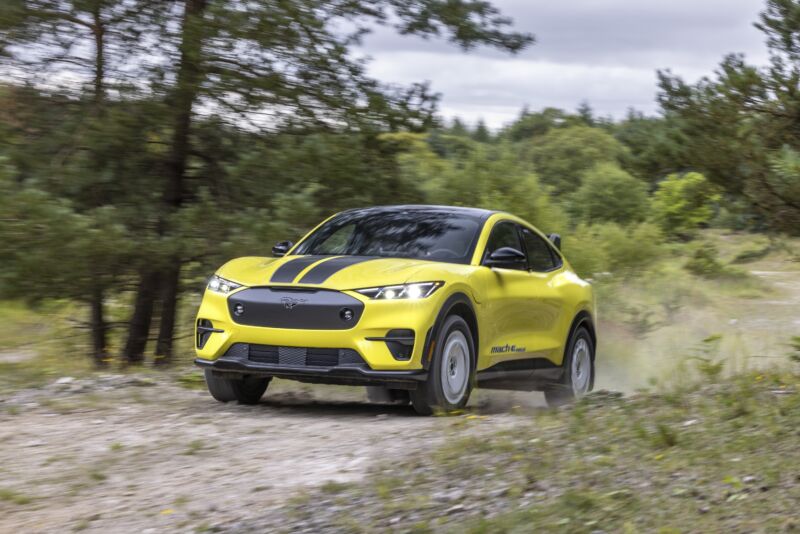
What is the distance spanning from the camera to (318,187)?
14.9 m

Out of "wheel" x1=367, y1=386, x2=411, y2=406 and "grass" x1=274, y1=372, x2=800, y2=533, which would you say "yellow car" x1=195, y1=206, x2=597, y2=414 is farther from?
"grass" x1=274, y1=372, x2=800, y2=533

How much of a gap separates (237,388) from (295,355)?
1089 mm

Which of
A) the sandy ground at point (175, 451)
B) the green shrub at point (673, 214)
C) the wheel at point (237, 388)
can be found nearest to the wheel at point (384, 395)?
the sandy ground at point (175, 451)

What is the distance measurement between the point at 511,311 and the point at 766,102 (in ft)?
14.2

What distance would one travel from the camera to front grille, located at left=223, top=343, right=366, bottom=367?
8.40 metres

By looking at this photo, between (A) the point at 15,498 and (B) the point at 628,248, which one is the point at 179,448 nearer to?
(A) the point at 15,498

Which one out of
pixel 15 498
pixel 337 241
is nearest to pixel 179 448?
pixel 15 498

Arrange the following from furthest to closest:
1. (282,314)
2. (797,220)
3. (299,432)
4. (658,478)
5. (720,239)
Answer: (720,239), (797,220), (282,314), (299,432), (658,478)

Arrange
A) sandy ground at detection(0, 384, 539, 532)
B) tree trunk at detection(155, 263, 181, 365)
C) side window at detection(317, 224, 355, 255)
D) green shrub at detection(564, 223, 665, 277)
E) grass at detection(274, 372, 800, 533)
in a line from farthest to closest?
green shrub at detection(564, 223, 665, 277), tree trunk at detection(155, 263, 181, 365), side window at detection(317, 224, 355, 255), sandy ground at detection(0, 384, 539, 532), grass at detection(274, 372, 800, 533)

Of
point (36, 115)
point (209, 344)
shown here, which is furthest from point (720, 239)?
point (209, 344)

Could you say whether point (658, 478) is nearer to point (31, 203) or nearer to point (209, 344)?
point (209, 344)

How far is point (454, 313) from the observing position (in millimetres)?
8852

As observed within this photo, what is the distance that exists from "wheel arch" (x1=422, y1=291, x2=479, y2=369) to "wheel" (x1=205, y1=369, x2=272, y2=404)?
154 cm

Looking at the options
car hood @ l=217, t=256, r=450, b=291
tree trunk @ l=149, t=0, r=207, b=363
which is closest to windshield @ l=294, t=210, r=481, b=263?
car hood @ l=217, t=256, r=450, b=291
